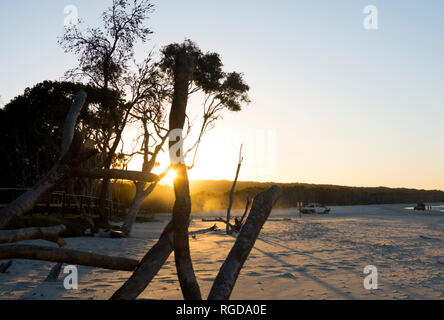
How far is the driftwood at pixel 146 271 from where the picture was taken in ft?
7.43

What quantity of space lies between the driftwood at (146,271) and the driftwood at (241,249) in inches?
14.2

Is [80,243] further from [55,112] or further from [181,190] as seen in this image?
[55,112]

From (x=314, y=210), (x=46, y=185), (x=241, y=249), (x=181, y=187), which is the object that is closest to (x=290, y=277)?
(x=241, y=249)

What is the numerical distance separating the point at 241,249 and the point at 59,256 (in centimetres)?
100

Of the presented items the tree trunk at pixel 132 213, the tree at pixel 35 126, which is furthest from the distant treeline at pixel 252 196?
the tree trunk at pixel 132 213

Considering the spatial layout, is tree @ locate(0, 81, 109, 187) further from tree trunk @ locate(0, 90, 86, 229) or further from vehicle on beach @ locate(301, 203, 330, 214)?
vehicle on beach @ locate(301, 203, 330, 214)

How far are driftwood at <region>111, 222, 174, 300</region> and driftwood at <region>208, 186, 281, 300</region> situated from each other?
14.2 inches

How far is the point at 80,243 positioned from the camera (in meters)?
15.8

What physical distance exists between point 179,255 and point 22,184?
35.2m

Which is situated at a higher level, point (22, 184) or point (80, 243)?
point (22, 184)

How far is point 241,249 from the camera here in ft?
7.54

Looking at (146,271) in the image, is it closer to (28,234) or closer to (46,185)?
(28,234)

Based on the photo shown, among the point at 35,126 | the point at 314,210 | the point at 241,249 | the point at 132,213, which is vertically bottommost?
the point at 314,210
